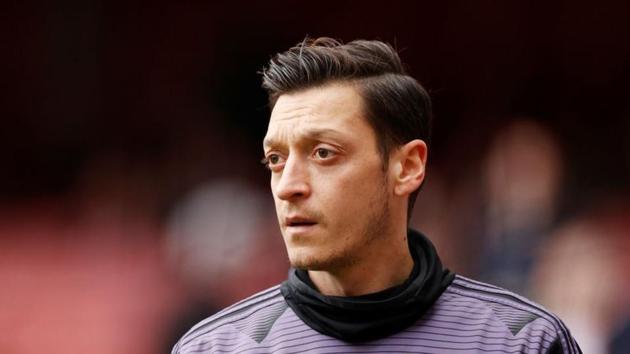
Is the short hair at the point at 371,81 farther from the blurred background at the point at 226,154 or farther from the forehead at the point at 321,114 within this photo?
the blurred background at the point at 226,154

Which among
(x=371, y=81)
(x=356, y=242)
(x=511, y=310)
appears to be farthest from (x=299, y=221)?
(x=511, y=310)

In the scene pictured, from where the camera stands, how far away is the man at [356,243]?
2.37 metres

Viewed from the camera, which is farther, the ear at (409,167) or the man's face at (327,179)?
the ear at (409,167)

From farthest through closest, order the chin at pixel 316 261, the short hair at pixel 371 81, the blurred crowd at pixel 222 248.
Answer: the blurred crowd at pixel 222 248, the short hair at pixel 371 81, the chin at pixel 316 261

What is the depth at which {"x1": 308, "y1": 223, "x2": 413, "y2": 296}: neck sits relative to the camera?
2438mm

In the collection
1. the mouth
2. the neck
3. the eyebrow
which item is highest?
the eyebrow

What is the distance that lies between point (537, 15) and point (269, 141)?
6.55 feet

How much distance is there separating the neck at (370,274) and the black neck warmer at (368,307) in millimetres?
26

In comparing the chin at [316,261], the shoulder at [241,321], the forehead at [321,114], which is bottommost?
the shoulder at [241,321]

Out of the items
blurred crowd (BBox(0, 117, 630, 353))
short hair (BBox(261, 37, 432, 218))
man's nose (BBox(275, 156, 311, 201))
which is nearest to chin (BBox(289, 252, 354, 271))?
man's nose (BBox(275, 156, 311, 201))

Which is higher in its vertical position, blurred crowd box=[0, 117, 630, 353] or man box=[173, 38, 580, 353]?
man box=[173, 38, 580, 353]

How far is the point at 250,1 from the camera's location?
430 centimetres

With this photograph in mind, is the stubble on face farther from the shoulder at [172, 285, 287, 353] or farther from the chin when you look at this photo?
the shoulder at [172, 285, 287, 353]

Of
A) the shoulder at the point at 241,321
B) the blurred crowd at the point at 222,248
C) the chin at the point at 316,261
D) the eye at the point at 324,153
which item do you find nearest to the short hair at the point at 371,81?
the eye at the point at 324,153
